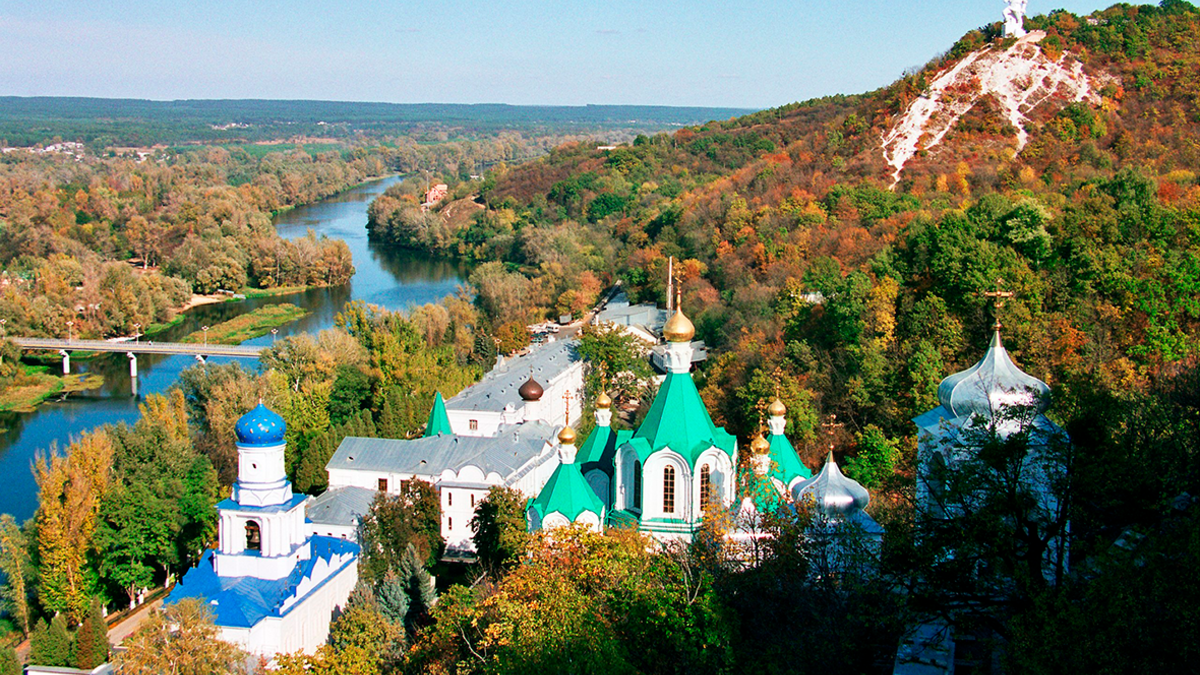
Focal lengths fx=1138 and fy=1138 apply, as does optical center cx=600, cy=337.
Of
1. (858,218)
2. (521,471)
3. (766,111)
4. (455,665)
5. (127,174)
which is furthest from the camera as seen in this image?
(127,174)

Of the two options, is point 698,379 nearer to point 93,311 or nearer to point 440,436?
point 440,436

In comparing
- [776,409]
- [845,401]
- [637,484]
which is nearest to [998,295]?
[845,401]

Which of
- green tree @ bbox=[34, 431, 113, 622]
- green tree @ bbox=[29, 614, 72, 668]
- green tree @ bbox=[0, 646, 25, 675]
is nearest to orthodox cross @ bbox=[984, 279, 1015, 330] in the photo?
green tree @ bbox=[34, 431, 113, 622]

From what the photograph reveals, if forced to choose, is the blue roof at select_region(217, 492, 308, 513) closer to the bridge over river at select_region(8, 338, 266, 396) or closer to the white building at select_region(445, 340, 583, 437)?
the white building at select_region(445, 340, 583, 437)

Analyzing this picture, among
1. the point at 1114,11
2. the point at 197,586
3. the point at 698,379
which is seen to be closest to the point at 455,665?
the point at 197,586

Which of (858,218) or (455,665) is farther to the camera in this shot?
(858,218)

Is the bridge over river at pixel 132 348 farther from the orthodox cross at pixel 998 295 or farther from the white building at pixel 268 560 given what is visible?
the orthodox cross at pixel 998 295

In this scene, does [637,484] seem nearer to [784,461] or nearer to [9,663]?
[784,461]
